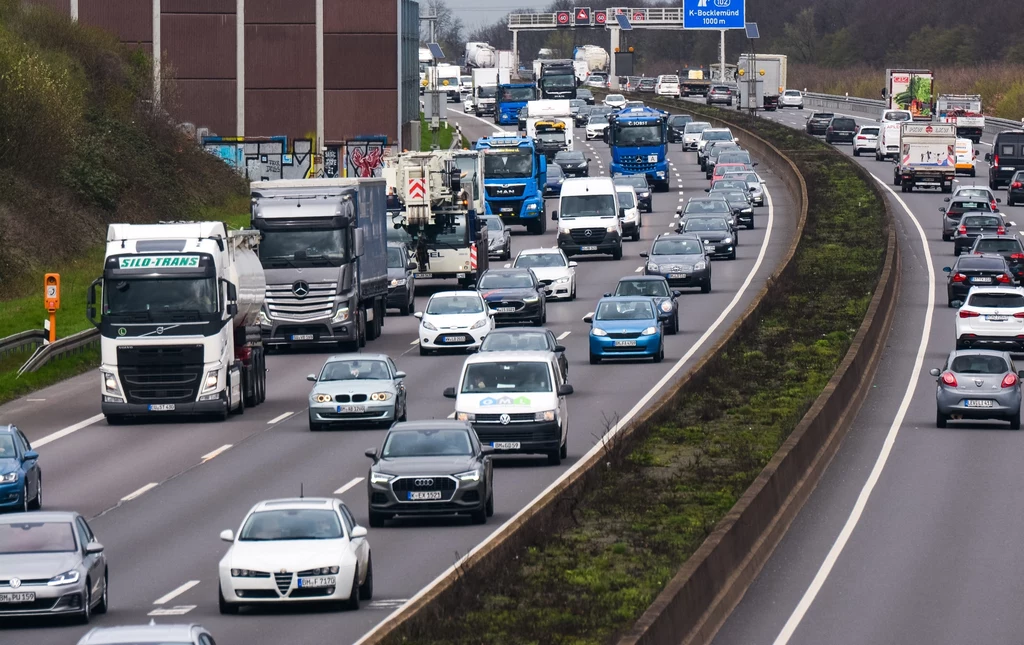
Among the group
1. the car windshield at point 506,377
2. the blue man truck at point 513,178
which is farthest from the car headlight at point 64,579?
the blue man truck at point 513,178

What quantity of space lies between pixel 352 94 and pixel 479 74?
204 ft

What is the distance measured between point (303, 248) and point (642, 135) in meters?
41.5

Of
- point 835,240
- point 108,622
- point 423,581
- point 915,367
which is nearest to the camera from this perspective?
point 108,622

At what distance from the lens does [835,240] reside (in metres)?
65.5

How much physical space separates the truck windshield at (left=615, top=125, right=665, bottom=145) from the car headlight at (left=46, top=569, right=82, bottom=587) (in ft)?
212

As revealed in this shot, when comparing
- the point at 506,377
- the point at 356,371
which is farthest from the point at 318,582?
the point at 356,371

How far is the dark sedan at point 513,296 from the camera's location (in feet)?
155

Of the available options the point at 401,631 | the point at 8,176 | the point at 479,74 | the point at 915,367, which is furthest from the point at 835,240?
the point at 479,74

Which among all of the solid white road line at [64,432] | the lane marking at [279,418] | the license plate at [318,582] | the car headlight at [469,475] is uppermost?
the car headlight at [469,475]

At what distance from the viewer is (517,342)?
36844mm

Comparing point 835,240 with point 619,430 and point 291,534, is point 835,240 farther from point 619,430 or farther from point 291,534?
Answer: point 291,534

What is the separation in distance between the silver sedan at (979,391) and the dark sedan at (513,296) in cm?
1390

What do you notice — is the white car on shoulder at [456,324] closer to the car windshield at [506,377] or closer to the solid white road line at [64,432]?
the solid white road line at [64,432]

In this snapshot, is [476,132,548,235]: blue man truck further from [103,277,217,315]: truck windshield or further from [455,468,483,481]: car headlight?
[455,468,483,481]: car headlight
